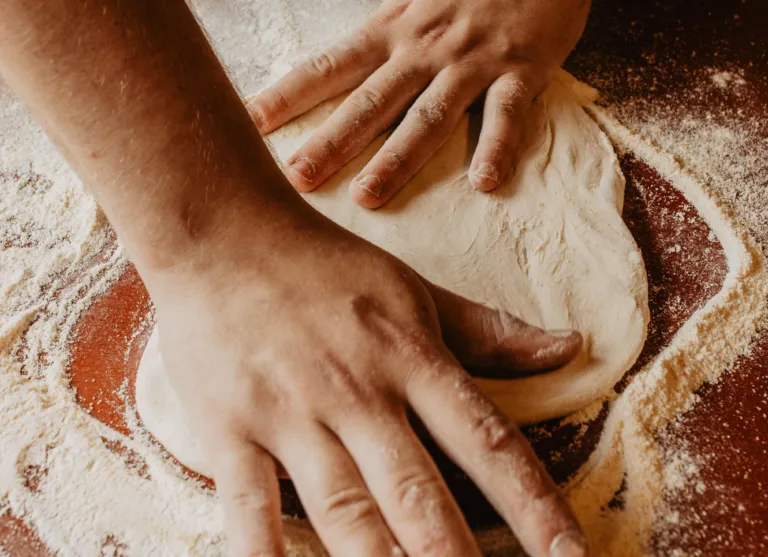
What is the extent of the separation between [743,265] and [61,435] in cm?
97

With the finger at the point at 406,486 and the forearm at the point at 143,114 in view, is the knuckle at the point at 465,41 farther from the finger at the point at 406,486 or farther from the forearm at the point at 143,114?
the finger at the point at 406,486

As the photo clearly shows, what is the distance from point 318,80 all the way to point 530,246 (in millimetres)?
476

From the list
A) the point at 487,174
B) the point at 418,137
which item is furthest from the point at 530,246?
the point at 418,137

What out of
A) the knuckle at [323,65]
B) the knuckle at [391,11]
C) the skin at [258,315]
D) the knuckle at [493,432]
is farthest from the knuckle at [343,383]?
the knuckle at [391,11]

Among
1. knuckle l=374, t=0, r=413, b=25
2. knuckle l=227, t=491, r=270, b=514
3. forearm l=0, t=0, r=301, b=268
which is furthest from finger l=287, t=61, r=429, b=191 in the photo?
knuckle l=227, t=491, r=270, b=514

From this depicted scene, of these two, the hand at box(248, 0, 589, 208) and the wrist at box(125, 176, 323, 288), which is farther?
the hand at box(248, 0, 589, 208)

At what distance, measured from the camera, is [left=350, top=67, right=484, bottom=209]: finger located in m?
0.92

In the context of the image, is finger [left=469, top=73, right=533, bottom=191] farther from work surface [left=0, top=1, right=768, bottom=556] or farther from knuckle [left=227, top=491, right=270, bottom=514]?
knuckle [left=227, top=491, right=270, bottom=514]

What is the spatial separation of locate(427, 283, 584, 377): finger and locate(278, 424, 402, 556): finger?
0.20 m

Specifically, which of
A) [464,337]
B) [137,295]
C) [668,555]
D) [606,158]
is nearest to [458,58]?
[606,158]

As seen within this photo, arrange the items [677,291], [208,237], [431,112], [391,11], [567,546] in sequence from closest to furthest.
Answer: [567,546] → [208,237] → [677,291] → [431,112] → [391,11]

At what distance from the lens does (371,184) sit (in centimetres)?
92

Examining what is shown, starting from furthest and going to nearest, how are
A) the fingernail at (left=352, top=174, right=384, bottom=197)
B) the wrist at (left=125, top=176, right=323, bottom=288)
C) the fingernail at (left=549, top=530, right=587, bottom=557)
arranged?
the fingernail at (left=352, top=174, right=384, bottom=197) → the wrist at (left=125, top=176, right=323, bottom=288) → the fingernail at (left=549, top=530, right=587, bottom=557)

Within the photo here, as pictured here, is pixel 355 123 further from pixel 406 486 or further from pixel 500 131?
pixel 406 486
